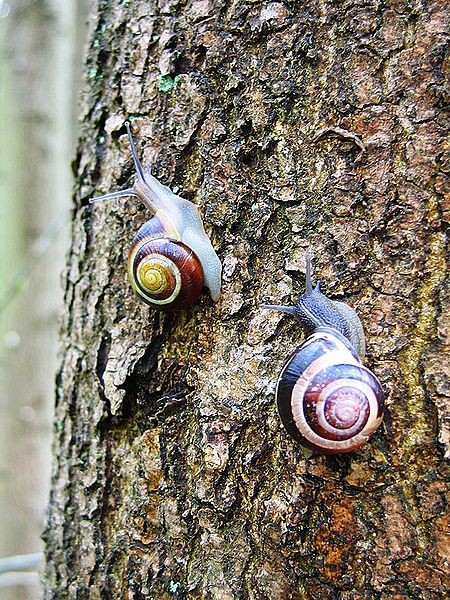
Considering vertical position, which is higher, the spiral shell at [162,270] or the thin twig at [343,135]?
the thin twig at [343,135]

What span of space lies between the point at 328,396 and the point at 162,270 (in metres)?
0.62

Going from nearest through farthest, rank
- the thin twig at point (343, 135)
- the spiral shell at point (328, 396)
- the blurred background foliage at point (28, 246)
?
the spiral shell at point (328, 396) < the thin twig at point (343, 135) < the blurred background foliage at point (28, 246)

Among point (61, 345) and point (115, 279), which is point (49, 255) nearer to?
Result: point (61, 345)

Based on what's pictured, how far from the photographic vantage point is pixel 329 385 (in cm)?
143

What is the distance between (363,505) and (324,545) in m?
0.15

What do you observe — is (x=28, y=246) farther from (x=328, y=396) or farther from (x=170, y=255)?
(x=328, y=396)

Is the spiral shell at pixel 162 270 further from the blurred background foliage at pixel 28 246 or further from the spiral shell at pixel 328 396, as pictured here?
the blurred background foliage at pixel 28 246

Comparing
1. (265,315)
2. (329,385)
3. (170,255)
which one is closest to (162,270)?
(170,255)

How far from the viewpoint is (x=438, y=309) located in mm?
1392

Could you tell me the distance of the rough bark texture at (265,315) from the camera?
4.60 ft

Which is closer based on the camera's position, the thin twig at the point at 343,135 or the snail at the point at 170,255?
the thin twig at the point at 343,135

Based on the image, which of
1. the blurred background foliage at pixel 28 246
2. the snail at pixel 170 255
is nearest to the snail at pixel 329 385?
the snail at pixel 170 255

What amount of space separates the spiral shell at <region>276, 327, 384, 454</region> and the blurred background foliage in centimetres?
359

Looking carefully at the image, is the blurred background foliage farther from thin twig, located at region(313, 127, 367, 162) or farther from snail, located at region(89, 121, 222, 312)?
thin twig, located at region(313, 127, 367, 162)
